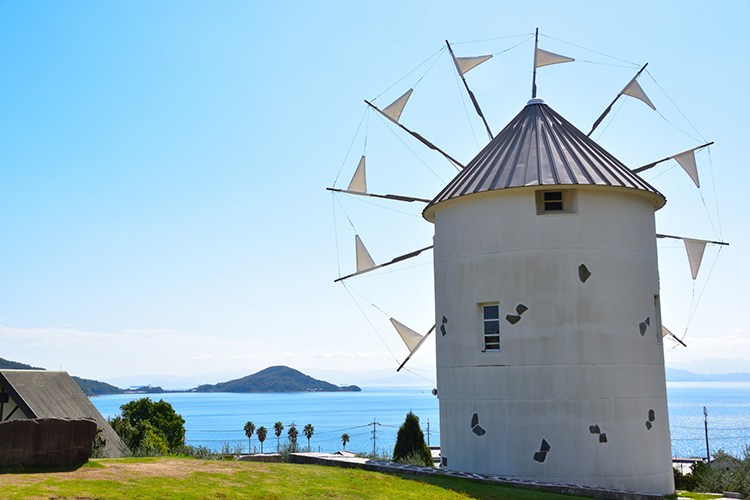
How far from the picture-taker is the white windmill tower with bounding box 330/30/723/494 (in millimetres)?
16406

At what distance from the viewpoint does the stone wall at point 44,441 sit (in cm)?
1100

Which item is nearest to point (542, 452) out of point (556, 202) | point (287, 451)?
point (556, 202)

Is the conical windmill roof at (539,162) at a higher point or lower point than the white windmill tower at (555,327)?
higher

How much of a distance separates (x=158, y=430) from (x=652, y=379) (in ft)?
86.9

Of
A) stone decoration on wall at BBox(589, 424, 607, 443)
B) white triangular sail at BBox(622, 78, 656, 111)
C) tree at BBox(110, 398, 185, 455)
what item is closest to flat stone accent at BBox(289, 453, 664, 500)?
stone decoration on wall at BBox(589, 424, 607, 443)

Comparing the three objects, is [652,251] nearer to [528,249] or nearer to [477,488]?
[528,249]

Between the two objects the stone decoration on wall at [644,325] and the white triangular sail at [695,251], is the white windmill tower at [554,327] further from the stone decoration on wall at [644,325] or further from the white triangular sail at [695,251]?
the white triangular sail at [695,251]

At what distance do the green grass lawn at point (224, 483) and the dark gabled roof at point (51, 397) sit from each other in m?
13.6

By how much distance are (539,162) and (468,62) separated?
6.19 metres

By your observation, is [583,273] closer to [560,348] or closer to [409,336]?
[560,348]

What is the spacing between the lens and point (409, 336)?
22125 millimetres

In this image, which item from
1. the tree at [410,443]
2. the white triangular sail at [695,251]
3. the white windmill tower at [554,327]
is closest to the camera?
the white windmill tower at [554,327]

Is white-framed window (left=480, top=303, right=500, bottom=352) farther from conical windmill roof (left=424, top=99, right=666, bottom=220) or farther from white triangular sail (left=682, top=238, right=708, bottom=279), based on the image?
white triangular sail (left=682, top=238, right=708, bottom=279)

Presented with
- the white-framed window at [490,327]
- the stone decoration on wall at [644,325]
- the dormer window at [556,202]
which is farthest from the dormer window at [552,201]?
the stone decoration on wall at [644,325]
